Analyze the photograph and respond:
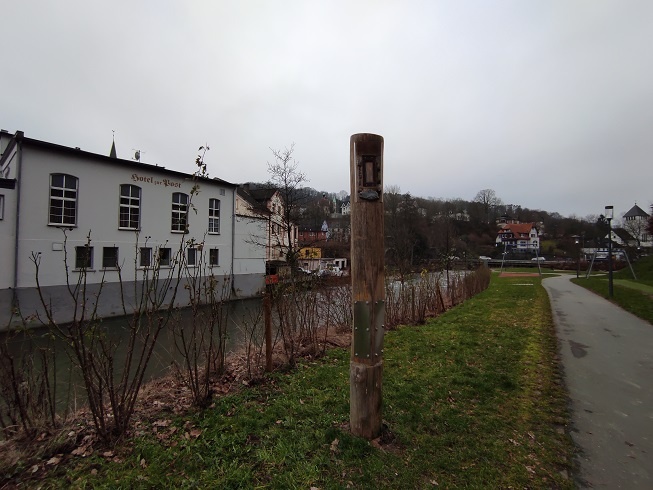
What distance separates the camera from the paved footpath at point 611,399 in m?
2.98

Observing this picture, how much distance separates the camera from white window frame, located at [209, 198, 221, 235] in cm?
2966

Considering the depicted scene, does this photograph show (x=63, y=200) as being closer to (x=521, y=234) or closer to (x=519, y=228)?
(x=521, y=234)

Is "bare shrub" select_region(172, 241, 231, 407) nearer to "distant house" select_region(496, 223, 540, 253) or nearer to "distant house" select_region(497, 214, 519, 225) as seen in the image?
"distant house" select_region(496, 223, 540, 253)

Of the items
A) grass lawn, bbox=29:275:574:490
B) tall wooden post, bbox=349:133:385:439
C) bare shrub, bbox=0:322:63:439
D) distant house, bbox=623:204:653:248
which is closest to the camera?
grass lawn, bbox=29:275:574:490

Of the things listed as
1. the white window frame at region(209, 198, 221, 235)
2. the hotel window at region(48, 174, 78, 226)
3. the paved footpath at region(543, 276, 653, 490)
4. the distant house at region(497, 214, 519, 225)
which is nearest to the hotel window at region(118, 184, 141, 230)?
the hotel window at region(48, 174, 78, 226)

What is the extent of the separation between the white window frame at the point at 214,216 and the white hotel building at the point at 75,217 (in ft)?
3.76

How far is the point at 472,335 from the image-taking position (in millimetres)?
7910

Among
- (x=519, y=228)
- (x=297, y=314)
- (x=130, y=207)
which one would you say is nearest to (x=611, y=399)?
(x=297, y=314)

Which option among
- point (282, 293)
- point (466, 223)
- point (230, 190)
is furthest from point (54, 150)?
point (466, 223)

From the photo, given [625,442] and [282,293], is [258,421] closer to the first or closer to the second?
[282,293]

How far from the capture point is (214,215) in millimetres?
30062

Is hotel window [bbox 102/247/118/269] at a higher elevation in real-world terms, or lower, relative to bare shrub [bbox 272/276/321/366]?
higher

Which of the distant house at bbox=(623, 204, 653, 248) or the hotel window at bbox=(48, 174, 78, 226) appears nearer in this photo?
the hotel window at bbox=(48, 174, 78, 226)

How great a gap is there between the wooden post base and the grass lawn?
0.34 ft
